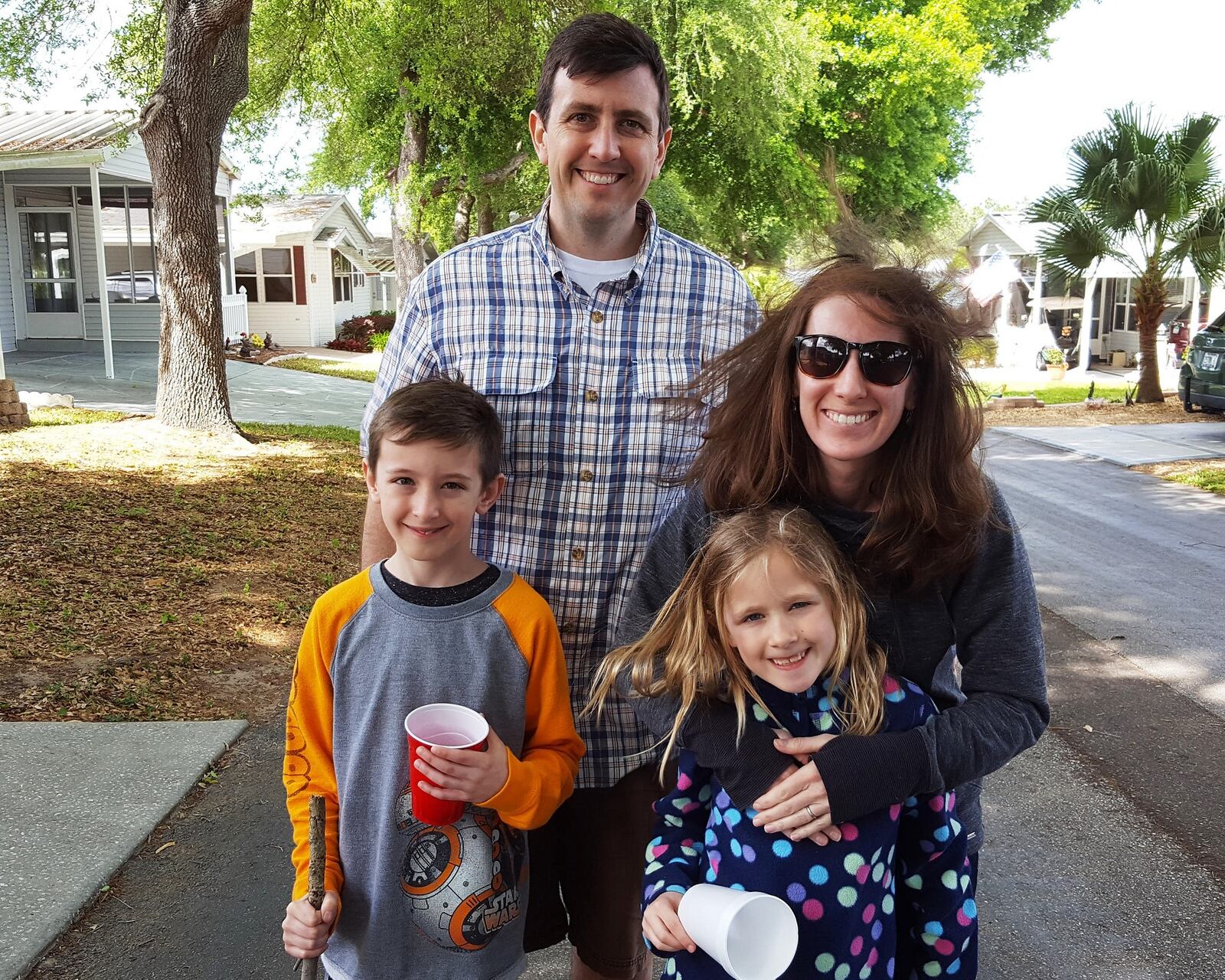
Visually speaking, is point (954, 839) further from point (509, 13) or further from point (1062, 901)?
point (509, 13)

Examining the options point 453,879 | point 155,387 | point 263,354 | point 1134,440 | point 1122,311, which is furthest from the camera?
point 1122,311

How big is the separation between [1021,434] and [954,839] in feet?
51.4

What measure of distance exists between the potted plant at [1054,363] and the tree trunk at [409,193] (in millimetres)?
17045

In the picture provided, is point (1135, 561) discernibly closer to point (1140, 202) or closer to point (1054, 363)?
point (1140, 202)

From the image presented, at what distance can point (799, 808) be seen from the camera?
5.83 ft

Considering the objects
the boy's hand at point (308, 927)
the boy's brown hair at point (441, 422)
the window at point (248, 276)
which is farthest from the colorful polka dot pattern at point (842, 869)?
the window at point (248, 276)

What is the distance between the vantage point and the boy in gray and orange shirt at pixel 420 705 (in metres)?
2.07

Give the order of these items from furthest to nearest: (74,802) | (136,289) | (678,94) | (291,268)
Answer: (291,268) → (136,289) → (678,94) → (74,802)

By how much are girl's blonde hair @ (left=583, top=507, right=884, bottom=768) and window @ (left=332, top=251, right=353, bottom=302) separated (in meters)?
34.0

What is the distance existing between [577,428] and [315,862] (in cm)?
107

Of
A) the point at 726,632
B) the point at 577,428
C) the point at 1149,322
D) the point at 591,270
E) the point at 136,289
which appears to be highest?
the point at 136,289

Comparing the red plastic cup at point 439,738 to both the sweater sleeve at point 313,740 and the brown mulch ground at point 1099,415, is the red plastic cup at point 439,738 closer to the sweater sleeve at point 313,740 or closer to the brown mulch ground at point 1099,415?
the sweater sleeve at point 313,740

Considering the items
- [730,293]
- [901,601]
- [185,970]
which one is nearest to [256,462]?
[185,970]

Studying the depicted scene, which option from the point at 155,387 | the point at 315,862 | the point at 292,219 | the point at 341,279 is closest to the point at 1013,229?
the point at 341,279
